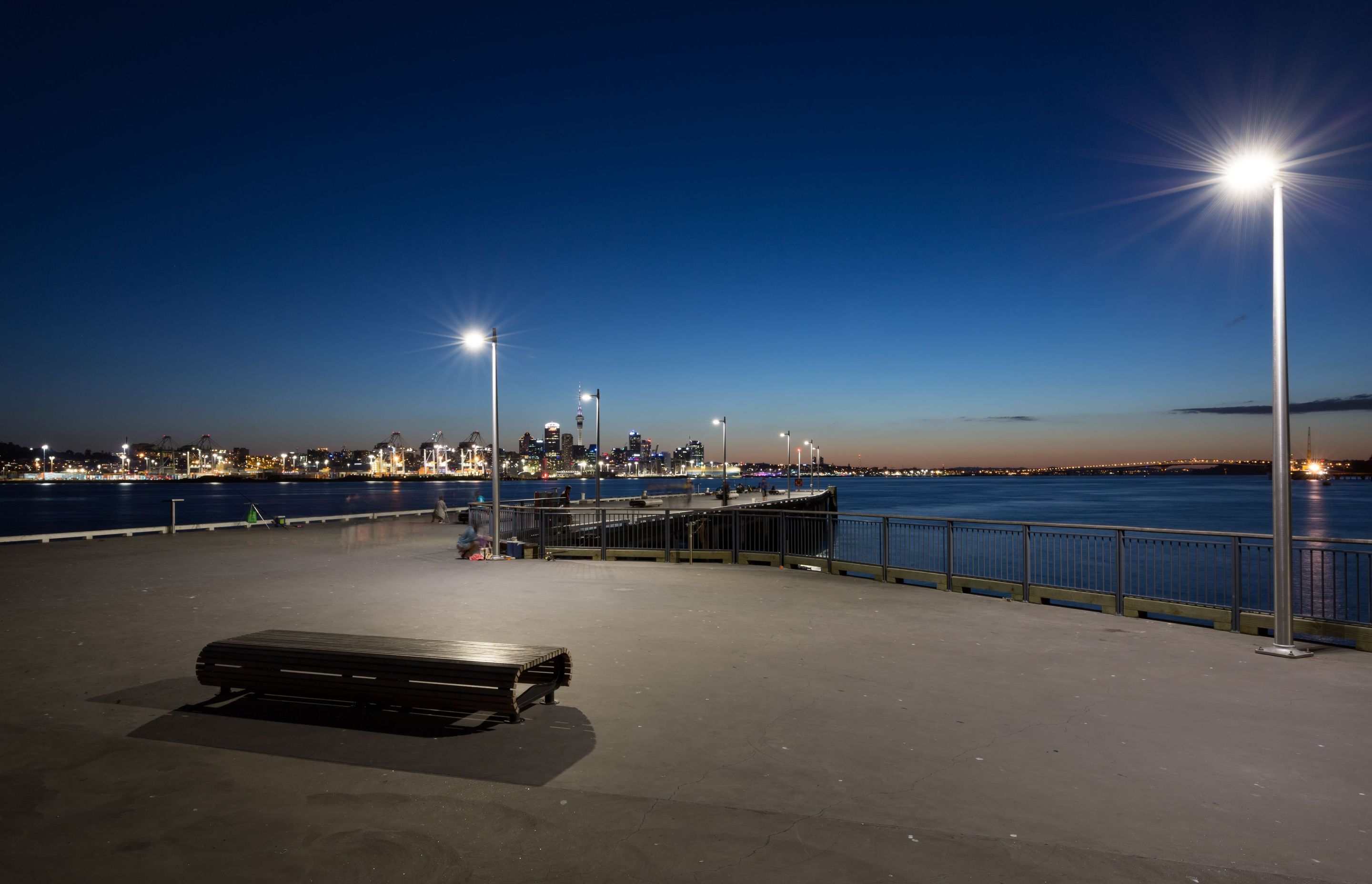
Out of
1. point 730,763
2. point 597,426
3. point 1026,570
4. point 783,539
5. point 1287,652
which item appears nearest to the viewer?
point 730,763

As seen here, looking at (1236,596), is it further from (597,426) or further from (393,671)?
(597,426)

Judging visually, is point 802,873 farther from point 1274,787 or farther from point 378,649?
point 378,649

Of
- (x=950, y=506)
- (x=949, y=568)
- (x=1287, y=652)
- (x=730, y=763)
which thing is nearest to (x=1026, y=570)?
(x=949, y=568)

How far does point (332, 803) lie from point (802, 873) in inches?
119

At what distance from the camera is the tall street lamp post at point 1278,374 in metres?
9.48

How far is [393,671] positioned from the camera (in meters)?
6.44

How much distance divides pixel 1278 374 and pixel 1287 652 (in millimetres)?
3408

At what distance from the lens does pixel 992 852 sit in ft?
14.4

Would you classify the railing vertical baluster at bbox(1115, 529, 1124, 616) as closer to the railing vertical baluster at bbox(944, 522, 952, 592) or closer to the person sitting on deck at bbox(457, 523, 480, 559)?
the railing vertical baluster at bbox(944, 522, 952, 592)

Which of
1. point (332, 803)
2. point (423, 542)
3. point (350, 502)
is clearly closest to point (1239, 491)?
point (350, 502)

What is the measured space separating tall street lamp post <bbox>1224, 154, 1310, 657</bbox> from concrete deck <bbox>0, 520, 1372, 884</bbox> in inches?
43.8

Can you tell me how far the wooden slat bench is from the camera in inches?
245

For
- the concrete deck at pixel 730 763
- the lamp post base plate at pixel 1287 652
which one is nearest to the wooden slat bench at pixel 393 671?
the concrete deck at pixel 730 763

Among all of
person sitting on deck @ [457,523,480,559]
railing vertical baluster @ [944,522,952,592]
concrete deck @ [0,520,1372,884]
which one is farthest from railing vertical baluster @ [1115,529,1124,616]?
person sitting on deck @ [457,523,480,559]
